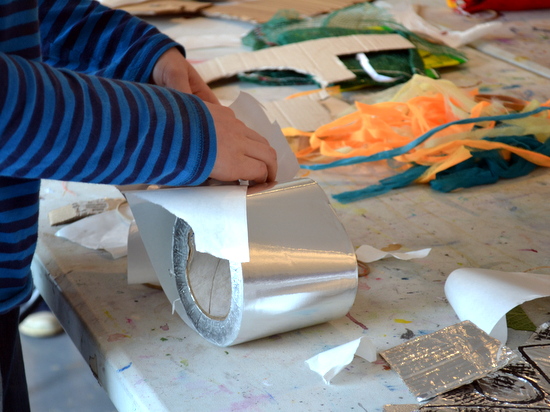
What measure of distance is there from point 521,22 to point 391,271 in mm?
1407

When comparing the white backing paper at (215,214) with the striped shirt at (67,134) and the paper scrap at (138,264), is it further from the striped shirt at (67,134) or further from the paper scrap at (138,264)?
the paper scrap at (138,264)

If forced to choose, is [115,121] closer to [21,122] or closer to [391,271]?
[21,122]

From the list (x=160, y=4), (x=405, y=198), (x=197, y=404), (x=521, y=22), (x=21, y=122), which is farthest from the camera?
(x=160, y=4)

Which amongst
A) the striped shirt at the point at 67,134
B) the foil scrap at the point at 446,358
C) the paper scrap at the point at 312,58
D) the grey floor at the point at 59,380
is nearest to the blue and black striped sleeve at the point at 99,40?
the striped shirt at the point at 67,134

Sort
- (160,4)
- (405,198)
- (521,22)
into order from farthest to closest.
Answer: (160,4) < (521,22) < (405,198)

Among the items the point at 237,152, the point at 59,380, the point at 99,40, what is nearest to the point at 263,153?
the point at 237,152

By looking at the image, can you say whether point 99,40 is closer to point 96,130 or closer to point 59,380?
point 96,130

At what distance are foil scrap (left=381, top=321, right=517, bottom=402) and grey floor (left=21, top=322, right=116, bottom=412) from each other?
854 mm

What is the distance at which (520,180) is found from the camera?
1014mm

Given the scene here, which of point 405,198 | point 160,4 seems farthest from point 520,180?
point 160,4

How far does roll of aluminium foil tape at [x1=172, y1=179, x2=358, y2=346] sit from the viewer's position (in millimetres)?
585

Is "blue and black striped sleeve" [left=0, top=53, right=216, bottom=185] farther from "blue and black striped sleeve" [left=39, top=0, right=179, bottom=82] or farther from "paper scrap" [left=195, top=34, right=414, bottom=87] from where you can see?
"paper scrap" [left=195, top=34, right=414, bottom=87]

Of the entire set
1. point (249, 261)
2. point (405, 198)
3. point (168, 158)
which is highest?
point (168, 158)

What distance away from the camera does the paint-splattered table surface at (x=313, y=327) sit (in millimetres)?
556
